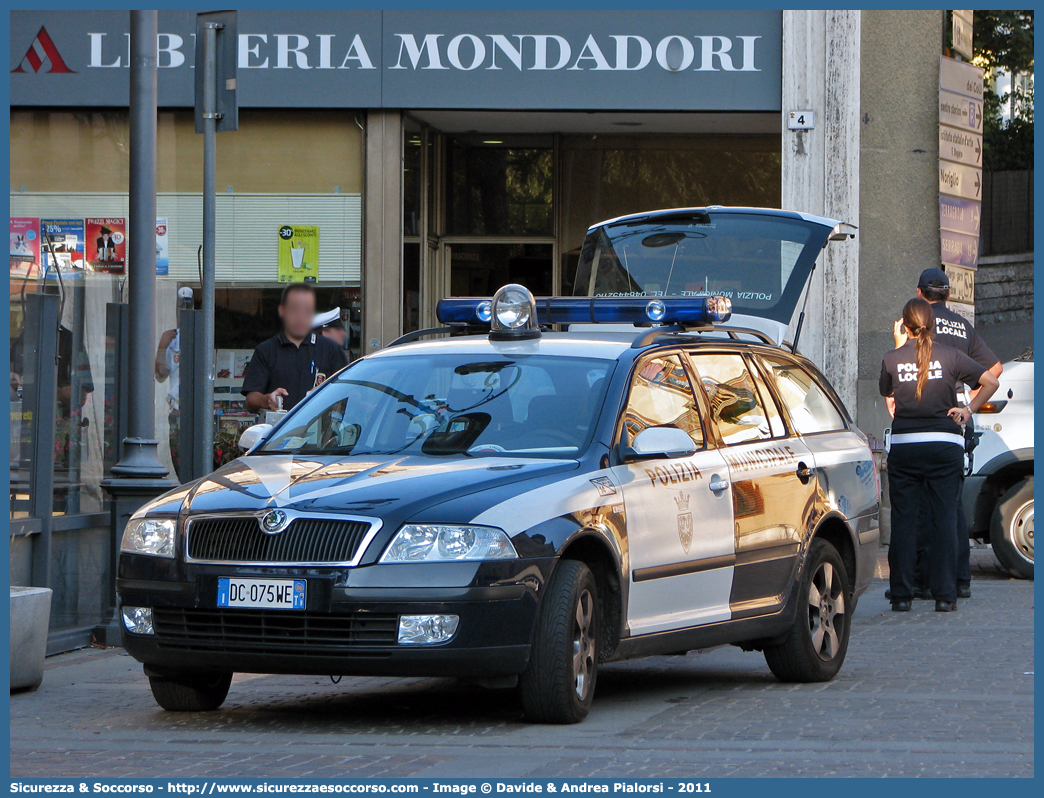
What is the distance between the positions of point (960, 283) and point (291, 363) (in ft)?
28.8

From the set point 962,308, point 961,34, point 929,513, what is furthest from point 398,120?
point 929,513

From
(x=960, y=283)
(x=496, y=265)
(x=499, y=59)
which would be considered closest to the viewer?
(x=499, y=59)

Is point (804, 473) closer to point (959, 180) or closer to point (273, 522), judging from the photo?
point (273, 522)

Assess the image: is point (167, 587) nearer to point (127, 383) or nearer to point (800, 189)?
point (127, 383)

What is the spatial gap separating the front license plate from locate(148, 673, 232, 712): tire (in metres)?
0.76

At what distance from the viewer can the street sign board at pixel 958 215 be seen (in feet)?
53.2

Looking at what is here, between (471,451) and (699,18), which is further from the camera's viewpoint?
(699,18)

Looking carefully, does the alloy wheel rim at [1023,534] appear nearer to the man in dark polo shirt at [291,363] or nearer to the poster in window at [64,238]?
the man in dark polo shirt at [291,363]

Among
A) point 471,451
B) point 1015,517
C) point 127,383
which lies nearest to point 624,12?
point 1015,517

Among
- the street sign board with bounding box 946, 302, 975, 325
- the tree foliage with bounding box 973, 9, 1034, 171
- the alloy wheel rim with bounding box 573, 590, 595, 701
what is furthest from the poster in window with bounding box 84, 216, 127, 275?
the tree foliage with bounding box 973, 9, 1034, 171

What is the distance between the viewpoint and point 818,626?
789 cm

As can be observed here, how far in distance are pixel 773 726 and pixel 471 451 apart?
5.43 feet

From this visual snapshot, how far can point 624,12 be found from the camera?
16047 mm
